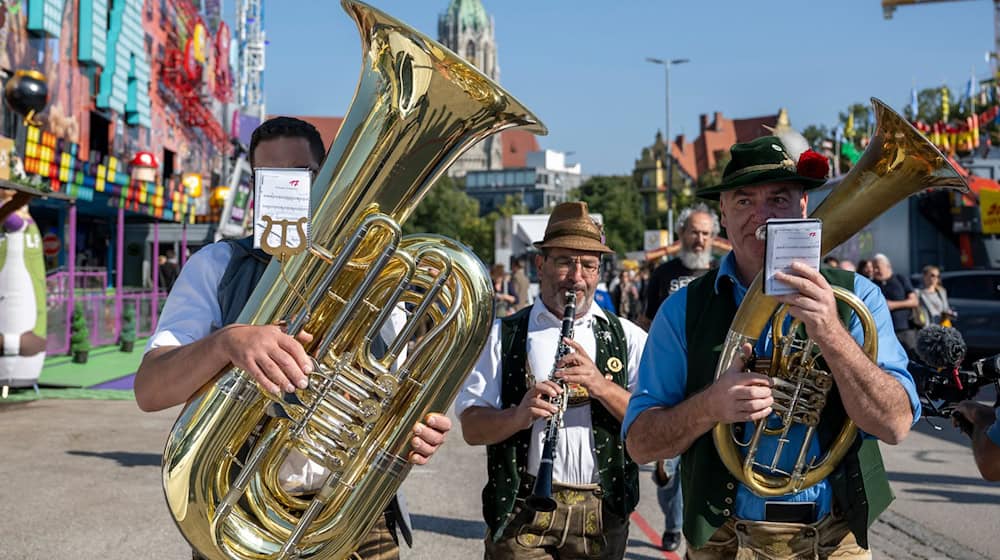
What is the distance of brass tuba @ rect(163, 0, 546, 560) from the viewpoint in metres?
2.21

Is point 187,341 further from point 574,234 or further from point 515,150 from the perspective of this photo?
point 515,150

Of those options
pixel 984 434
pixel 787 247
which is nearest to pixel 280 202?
pixel 787 247

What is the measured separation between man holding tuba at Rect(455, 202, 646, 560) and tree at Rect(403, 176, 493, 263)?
241 ft

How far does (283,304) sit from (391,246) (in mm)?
271

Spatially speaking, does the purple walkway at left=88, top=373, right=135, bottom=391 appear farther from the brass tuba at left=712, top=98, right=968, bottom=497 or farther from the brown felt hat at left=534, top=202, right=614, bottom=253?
the brass tuba at left=712, top=98, right=968, bottom=497

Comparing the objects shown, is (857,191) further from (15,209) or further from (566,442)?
(15,209)

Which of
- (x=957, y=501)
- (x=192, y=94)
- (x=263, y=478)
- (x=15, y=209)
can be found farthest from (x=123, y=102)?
(x=263, y=478)

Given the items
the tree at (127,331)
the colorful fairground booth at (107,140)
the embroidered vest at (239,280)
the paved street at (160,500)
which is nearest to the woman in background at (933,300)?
the paved street at (160,500)

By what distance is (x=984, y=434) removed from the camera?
2.67m

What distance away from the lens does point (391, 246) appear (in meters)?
2.22

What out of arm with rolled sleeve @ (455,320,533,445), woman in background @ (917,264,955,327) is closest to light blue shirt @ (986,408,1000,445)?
arm with rolled sleeve @ (455,320,533,445)

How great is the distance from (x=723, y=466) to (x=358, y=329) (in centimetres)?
103

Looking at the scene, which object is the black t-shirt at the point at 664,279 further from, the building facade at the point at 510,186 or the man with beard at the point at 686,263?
the building facade at the point at 510,186

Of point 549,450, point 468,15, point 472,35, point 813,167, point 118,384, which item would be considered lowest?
point 118,384
